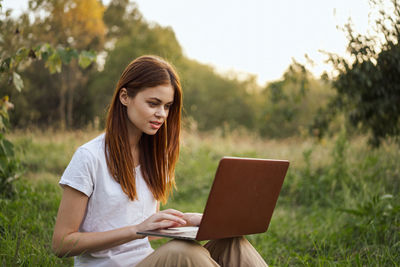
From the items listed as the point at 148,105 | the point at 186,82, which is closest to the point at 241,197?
the point at 148,105

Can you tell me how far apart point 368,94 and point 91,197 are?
341 cm

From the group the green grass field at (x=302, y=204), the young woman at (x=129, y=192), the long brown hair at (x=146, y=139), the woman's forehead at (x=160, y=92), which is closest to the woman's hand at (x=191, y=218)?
the young woman at (x=129, y=192)

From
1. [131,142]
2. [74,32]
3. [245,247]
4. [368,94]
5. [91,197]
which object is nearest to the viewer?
[91,197]

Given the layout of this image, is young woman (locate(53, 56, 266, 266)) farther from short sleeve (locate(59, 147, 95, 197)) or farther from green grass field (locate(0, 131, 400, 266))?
green grass field (locate(0, 131, 400, 266))

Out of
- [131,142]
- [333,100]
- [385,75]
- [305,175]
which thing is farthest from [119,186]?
Result: [305,175]

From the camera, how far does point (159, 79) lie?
187 cm

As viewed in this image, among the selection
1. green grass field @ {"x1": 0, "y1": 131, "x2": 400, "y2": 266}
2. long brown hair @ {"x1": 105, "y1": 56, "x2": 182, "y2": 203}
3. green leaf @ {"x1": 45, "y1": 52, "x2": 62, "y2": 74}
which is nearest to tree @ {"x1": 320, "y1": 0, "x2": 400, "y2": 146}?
green grass field @ {"x1": 0, "y1": 131, "x2": 400, "y2": 266}

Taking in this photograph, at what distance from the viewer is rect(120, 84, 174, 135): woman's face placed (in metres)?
1.87

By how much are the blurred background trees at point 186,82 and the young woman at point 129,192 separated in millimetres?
468

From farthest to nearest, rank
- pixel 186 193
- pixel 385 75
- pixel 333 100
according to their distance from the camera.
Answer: pixel 186 193 → pixel 333 100 → pixel 385 75

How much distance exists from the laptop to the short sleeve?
33 centimetres

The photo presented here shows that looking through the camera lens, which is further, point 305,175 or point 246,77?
point 246,77

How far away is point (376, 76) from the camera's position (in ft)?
11.9

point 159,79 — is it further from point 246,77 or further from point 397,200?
point 246,77
